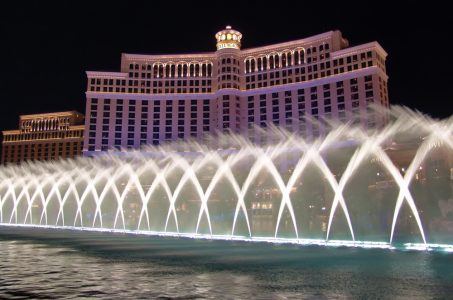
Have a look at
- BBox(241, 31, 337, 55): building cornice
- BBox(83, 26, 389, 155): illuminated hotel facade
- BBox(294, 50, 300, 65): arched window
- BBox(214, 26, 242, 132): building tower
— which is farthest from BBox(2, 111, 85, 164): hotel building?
BBox(294, 50, 300, 65): arched window

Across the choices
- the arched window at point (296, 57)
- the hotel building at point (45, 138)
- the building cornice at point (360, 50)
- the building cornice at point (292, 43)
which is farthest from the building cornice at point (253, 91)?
the hotel building at point (45, 138)

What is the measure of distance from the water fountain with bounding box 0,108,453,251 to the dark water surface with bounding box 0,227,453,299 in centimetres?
814

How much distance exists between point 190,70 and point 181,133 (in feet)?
65.3

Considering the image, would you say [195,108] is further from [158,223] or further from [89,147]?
[158,223]

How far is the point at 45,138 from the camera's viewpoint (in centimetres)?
15650

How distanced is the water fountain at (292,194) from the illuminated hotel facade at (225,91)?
226 inches

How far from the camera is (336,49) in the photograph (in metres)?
108

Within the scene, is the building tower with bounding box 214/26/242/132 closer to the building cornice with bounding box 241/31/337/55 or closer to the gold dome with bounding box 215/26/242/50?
the gold dome with bounding box 215/26/242/50

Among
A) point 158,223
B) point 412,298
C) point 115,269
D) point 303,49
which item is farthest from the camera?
point 303,49

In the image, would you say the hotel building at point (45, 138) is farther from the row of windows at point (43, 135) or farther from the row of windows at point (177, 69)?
the row of windows at point (177, 69)

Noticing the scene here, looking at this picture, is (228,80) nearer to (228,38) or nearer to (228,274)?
(228,38)

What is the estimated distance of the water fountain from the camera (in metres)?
39.8

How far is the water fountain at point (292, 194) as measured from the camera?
39.8 m

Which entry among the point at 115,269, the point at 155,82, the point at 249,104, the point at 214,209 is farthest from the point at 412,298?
the point at 155,82
